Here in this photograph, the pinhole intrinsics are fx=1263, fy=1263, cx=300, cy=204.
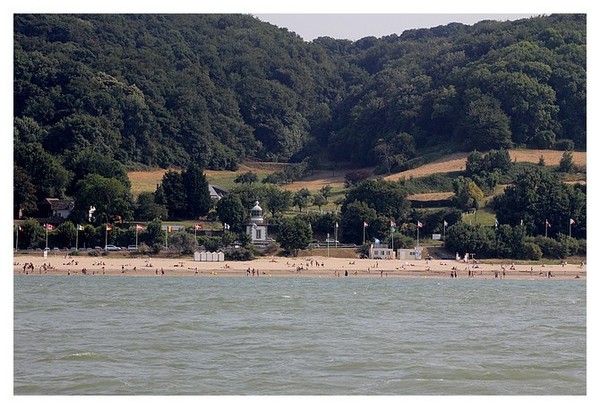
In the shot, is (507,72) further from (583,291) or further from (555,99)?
Answer: (583,291)

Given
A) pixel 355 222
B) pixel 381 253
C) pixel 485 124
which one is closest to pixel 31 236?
pixel 355 222

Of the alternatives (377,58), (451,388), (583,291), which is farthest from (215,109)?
(451,388)

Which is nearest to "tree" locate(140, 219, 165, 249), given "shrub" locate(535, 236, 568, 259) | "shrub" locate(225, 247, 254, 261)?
"shrub" locate(225, 247, 254, 261)

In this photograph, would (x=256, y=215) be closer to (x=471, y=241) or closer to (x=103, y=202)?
(x=103, y=202)

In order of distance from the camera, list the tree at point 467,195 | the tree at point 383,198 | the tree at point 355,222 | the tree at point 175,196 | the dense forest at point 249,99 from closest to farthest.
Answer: the tree at point 355,222 → the tree at point 383,198 → the tree at point 467,195 → the tree at point 175,196 → the dense forest at point 249,99

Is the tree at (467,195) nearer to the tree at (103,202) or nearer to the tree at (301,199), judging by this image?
the tree at (301,199)

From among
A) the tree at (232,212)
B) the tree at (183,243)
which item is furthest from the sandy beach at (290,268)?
the tree at (232,212)
